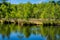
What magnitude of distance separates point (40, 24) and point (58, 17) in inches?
193

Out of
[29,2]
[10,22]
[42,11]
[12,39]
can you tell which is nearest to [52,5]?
[42,11]

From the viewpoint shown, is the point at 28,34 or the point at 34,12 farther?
the point at 34,12

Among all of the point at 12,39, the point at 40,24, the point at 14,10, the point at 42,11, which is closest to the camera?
the point at 12,39

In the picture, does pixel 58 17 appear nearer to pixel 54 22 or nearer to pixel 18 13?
pixel 54 22

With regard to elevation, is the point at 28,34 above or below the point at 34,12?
below

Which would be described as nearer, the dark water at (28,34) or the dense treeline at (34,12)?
the dark water at (28,34)

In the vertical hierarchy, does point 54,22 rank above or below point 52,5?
below

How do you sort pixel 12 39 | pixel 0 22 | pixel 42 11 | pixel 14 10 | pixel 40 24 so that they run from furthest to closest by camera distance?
pixel 14 10 < pixel 42 11 < pixel 0 22 < pixel 40 24 < pixel 12 39

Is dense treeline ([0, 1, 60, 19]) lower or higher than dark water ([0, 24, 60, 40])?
higher

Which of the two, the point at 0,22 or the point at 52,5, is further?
the point at 52,5

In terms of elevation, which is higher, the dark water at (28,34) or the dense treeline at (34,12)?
the dense treeline at (34,12)

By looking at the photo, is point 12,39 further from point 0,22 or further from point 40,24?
point 0,22

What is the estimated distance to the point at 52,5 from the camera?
136 feet

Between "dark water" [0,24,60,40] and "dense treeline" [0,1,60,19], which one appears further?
"dense treeline" [0,1,60,19]
